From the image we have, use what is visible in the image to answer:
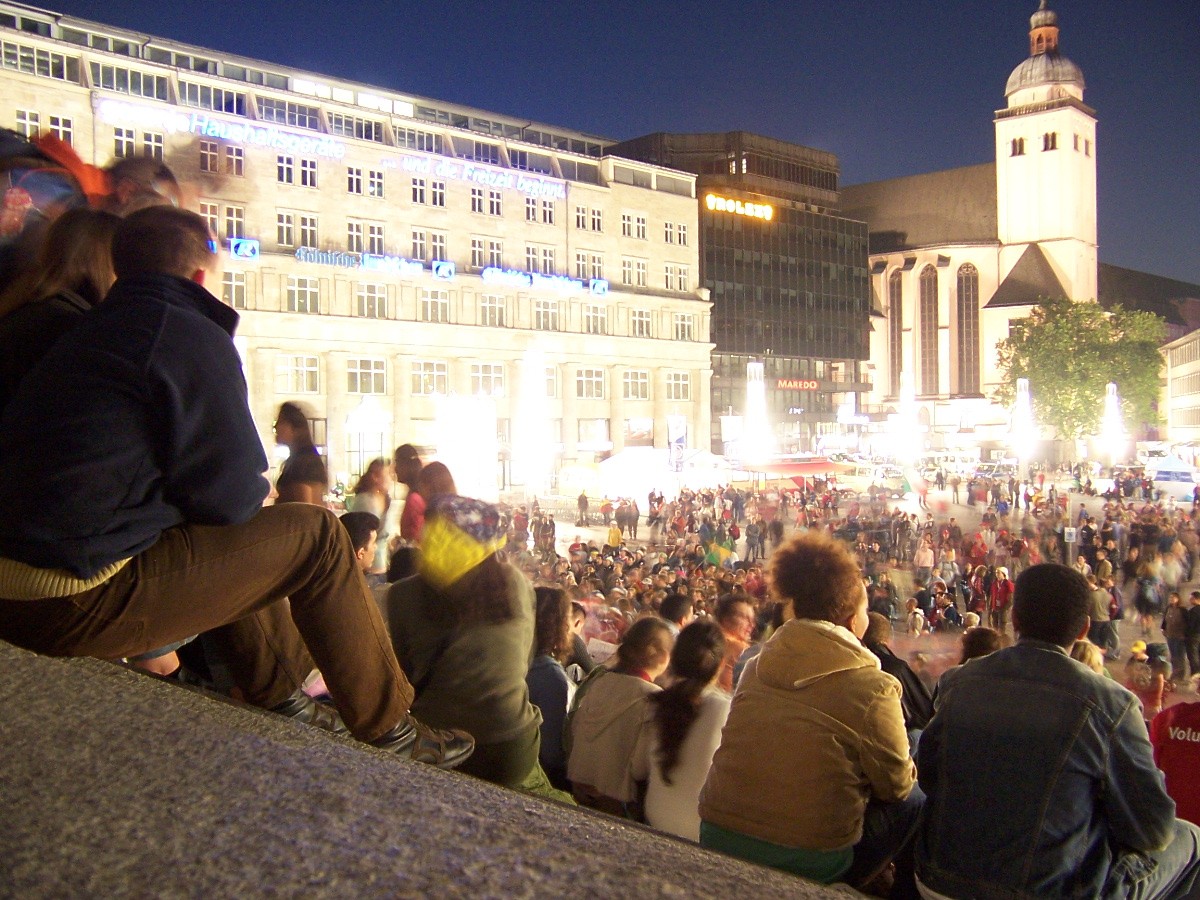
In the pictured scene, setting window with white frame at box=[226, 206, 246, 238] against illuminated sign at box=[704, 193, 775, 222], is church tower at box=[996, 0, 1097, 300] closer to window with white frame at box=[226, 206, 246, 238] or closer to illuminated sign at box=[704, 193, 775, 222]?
illuminated sign at box=[704, 193, 775, 222]

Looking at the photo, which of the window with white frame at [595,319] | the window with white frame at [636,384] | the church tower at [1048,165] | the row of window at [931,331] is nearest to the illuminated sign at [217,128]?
the window with white frame at [595,319]

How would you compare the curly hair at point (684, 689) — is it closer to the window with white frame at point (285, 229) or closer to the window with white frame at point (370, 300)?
the window with white frame at point (285, 229)

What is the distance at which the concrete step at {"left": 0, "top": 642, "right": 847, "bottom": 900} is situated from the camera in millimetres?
1806

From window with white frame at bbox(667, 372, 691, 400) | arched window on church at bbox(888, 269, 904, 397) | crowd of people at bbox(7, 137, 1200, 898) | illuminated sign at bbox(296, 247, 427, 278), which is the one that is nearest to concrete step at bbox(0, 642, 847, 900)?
crowd of people at bbox(7, 137, 1200, 898)

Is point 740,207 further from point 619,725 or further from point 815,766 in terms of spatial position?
point 815,766

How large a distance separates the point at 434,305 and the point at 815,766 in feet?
161

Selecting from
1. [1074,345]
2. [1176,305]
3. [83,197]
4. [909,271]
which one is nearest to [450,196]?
[1074,345]

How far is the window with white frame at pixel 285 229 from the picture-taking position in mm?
45969

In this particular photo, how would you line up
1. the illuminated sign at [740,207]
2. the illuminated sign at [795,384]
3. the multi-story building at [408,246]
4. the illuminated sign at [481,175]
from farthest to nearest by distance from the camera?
1. the illuminated sign at [795,384]
2. the illuminated sign at [740,207]
3. the illuminated sign at [481,175]
4. the multi-story building at [408,246]

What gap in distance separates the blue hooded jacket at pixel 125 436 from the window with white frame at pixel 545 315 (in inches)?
2047

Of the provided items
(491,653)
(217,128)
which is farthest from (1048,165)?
(491,653)

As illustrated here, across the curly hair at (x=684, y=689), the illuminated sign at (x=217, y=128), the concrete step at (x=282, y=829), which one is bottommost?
the curly hair at (x=684, y=689)

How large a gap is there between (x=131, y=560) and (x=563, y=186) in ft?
181

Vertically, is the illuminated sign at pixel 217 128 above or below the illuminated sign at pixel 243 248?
above
